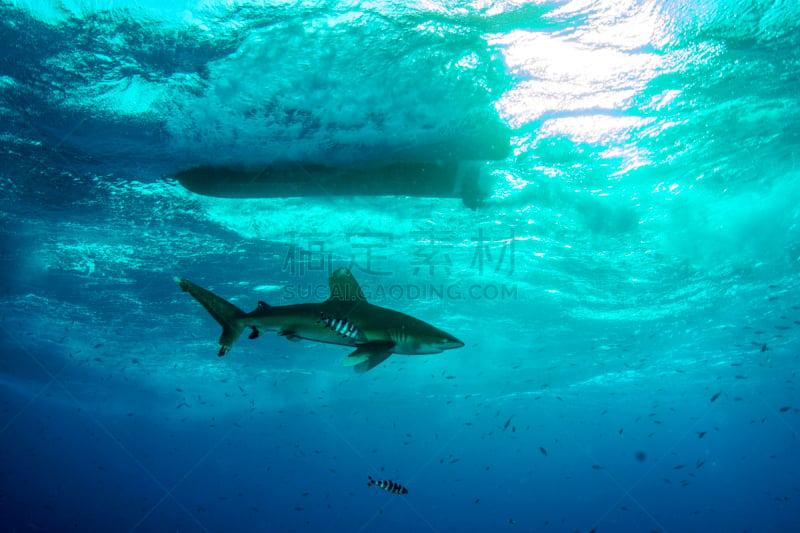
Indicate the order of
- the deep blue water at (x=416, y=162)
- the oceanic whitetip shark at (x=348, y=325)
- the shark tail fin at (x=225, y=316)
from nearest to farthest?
the oceanic whitetip shark at (x=348, y=325)
the shark tail fin at (x=225, y=316)
the deep blue water at (x=416, y=162)

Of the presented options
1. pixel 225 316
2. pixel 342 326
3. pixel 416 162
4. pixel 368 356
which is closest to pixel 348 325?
pixel 342 326

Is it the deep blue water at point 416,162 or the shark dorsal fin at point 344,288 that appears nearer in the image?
the shark dorsal fin at point 344,288

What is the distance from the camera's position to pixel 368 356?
4.60 m

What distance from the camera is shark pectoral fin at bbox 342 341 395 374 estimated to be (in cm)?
459

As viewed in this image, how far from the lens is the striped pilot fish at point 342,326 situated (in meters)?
4.68

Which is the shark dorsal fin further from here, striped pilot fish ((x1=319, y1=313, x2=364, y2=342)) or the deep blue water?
the deep blue water

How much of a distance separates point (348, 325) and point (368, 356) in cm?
45

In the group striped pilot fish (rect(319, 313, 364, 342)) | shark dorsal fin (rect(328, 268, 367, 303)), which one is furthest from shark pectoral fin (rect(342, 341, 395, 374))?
shark dorsal fin (rect(328, 268, 367, 303))

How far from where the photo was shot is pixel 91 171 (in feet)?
36.0

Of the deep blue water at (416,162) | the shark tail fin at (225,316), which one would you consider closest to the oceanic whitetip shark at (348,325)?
the shark tail fin at (225,316)

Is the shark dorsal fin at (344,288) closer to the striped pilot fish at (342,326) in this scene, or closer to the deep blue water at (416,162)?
the striped pilot fish at (342,326)

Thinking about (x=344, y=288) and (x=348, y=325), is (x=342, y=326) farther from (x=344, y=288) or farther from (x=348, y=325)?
(x=344, y=288)

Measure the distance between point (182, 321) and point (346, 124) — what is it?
60.6ft

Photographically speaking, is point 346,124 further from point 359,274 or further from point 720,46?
point 359,274
